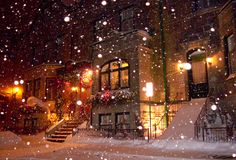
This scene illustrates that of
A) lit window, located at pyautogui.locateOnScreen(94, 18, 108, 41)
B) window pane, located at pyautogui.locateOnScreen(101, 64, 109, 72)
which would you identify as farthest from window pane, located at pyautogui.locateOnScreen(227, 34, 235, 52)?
lit window, located at pyautogui.locateOnScreen(94, 18, 108, 41)

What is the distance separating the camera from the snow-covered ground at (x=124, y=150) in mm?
10672

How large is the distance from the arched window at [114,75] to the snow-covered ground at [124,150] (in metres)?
4.37

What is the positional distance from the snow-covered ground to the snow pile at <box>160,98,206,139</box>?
33.6 inches

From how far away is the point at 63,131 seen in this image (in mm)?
21438

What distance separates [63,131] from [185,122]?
33.7ft

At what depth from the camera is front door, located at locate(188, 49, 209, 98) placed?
61.2ft

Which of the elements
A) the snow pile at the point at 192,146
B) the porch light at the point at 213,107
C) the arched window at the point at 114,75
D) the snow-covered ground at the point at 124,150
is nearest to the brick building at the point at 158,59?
the arched window at the point at 114,75

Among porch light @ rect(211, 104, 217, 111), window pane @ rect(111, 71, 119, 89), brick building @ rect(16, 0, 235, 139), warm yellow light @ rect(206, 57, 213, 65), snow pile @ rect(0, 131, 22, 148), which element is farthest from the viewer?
window pane @ rect(111, 71, 119, 89)

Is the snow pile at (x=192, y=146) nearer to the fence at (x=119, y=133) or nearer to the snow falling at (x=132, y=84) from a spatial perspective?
the snow falling at (x=132, y=84)

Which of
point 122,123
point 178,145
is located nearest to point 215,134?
point 178,145

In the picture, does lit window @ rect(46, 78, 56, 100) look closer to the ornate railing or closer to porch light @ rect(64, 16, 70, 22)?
porch light @ rect(64, 16, 70, 22)

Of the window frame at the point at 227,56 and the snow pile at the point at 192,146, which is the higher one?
the window frame at the point at 227,56

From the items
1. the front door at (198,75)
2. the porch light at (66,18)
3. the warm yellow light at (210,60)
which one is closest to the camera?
the warm yellow light at (210,60)

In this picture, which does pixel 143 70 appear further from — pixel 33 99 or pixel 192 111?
pixel 33 99
